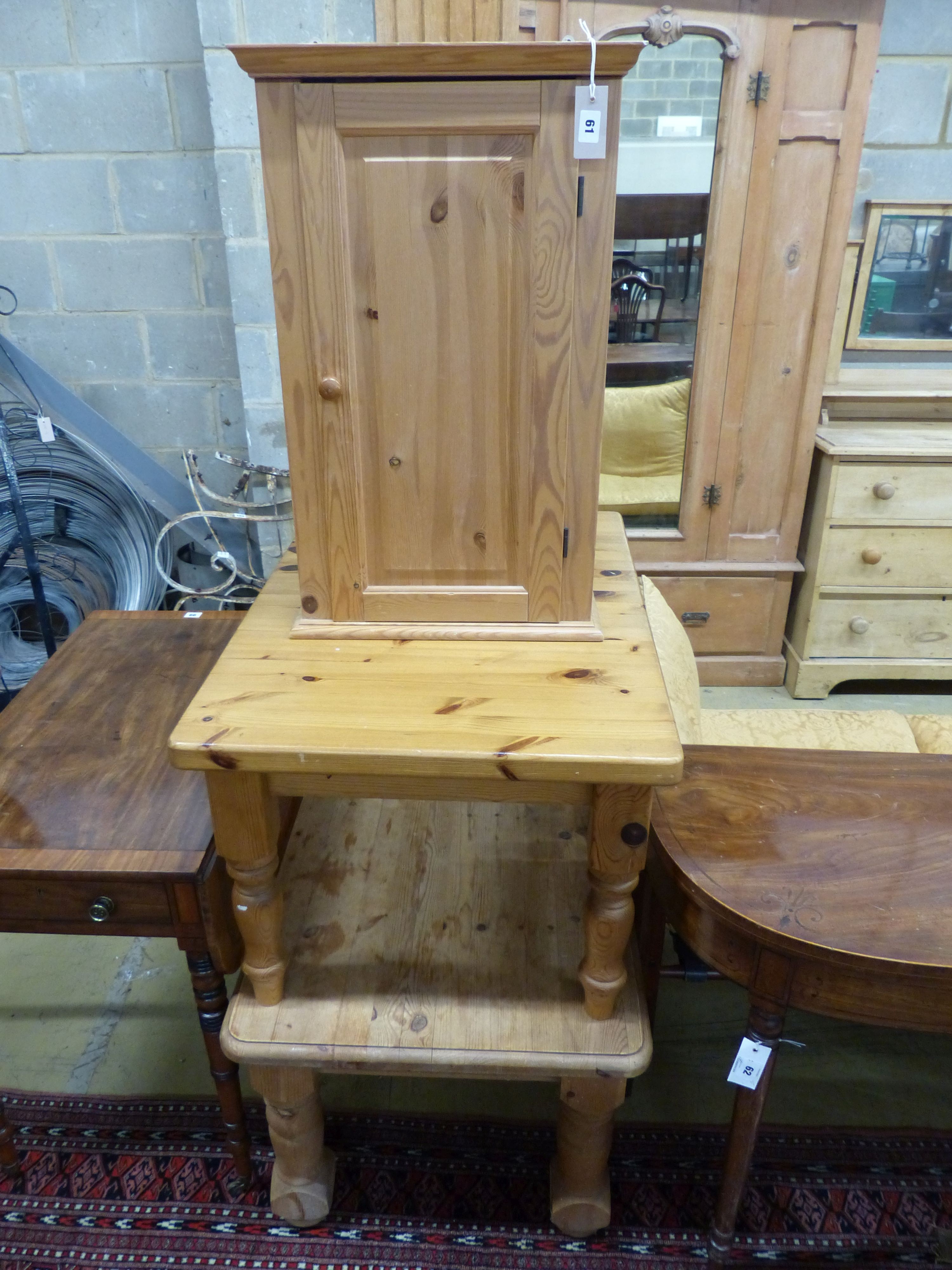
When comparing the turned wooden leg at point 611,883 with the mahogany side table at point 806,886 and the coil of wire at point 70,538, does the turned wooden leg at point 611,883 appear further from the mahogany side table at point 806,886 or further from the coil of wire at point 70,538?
Answer: the coil of wire at point 70,538

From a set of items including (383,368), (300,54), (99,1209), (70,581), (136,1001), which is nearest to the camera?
(300,54)

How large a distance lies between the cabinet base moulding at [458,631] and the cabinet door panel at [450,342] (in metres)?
0.01

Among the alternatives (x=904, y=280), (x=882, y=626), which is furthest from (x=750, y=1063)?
(x=904, y=280)

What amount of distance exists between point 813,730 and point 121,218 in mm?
2371

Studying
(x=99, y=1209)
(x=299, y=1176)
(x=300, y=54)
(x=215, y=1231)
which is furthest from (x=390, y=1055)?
(x=300, y=54)

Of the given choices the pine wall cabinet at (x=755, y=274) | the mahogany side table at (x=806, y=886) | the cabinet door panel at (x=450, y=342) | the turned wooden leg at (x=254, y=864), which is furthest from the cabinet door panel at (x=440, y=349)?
the pine wall cabinet at (x=755, y=274)

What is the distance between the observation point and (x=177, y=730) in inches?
38.0

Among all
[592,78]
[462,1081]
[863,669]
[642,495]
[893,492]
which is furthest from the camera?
[863,669]

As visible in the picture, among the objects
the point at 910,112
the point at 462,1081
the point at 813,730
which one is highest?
the point at 910,112

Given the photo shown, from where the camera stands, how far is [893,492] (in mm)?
2480

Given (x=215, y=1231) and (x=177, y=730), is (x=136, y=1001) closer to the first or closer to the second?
(x=215, y=1231)

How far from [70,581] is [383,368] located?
193cm

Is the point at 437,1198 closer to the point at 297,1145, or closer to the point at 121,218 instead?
the point at 297,1145

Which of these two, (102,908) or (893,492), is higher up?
(893,492)
